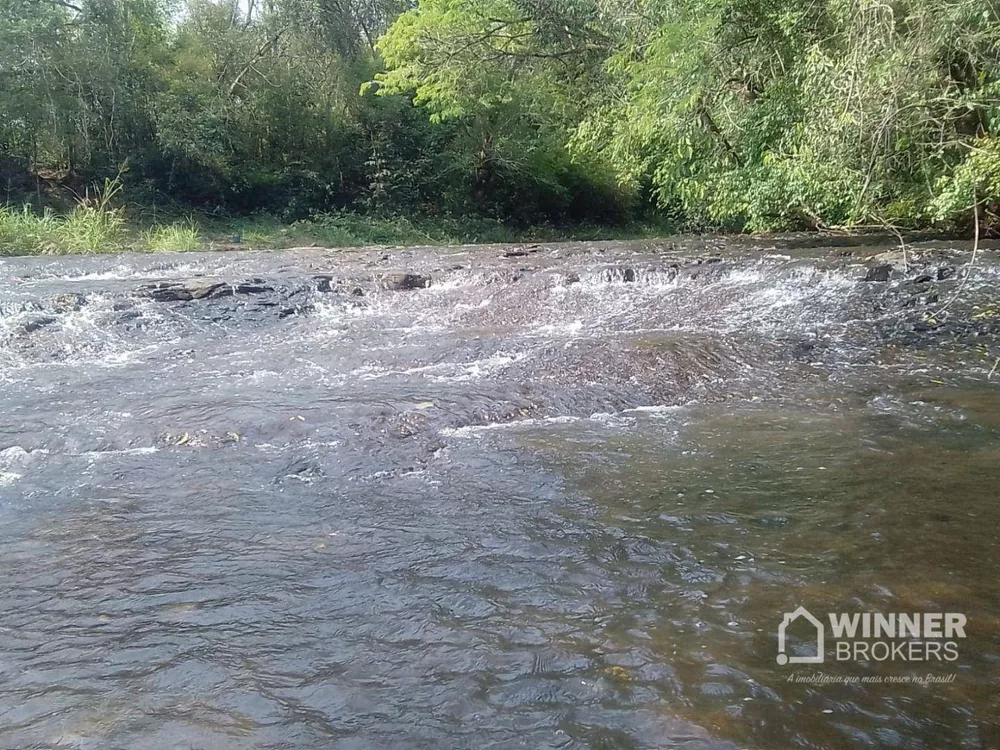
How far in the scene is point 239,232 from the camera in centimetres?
2197

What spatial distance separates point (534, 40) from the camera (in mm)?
19953

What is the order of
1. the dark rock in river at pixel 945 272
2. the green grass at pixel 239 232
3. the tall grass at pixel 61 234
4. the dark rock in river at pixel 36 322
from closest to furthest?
the dark rock in river at pixel 36 322 < the dark rock in river at pixel 945 272 < the tall grass at pixel 61 234 < the green grass at pixel 239 232

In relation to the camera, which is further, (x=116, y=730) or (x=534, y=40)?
(x=534, y=40)

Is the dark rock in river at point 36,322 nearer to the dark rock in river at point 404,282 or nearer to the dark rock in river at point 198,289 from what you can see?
the dark rock in river at point 198,289

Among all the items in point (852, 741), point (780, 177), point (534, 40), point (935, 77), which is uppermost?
point (534, 40)

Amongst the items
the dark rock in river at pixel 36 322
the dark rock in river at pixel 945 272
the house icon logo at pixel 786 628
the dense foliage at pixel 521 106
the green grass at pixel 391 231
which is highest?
the dense foliage at pixel 521 106

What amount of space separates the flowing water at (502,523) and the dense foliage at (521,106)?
236 centimetres

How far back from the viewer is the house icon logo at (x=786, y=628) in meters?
3.12

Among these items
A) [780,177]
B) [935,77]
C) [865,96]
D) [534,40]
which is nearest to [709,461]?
[865,96]

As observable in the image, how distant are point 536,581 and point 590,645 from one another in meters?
0.62

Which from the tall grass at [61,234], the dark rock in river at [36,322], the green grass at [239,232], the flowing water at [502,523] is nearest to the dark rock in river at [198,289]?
the flowing water at [502,523]

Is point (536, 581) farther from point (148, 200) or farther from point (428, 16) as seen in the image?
point (148, 200)

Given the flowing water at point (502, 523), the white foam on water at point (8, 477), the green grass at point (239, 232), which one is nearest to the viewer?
the flowing water at point (502, 523)

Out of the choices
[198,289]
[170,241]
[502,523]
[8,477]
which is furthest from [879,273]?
[170,241]
